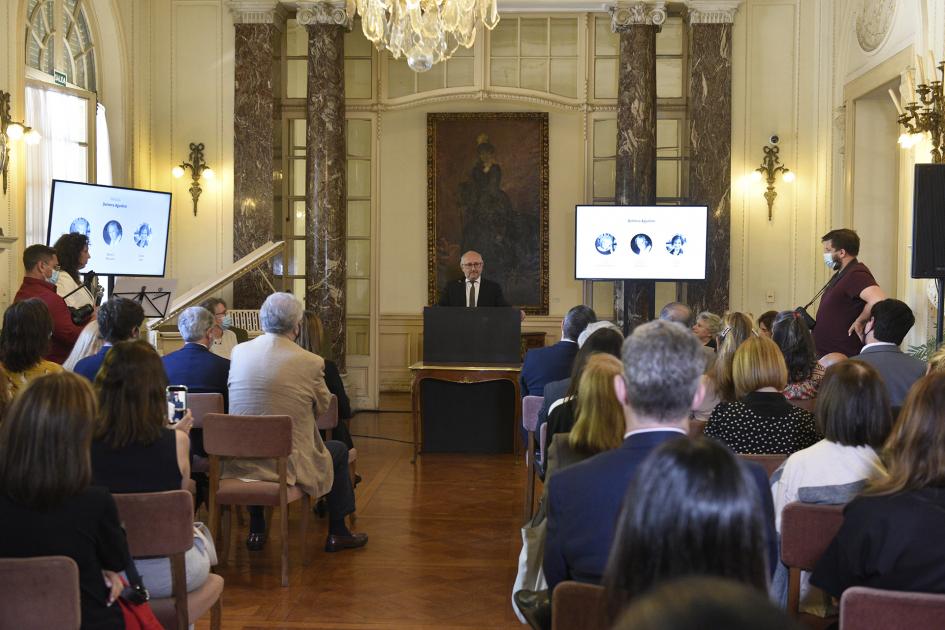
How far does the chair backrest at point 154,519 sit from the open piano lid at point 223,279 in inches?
204

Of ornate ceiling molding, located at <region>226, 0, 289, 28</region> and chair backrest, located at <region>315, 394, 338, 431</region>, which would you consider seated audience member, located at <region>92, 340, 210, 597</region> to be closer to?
chair backrest, located at <region>315, 394, 338, 431</region>

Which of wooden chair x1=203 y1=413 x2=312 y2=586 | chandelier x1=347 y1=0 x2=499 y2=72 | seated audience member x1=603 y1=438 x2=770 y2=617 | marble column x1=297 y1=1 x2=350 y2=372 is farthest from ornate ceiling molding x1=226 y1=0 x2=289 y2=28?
seated audience member x1=603 y1=438 x2=770 y2=617

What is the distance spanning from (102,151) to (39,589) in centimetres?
853

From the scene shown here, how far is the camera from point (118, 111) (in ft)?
34.7

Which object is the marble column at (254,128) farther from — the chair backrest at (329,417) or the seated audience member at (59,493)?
the seated audience member at (59,493)

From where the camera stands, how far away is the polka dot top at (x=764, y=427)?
13.6 feet

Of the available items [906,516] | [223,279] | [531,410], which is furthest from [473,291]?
[906,516]

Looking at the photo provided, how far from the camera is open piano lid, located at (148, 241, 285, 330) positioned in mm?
8945

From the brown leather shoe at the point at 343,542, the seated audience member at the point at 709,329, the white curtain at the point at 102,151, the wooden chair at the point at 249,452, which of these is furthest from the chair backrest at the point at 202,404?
the white curtain at the point at 102,151

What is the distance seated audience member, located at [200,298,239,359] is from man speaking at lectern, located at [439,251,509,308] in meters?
1.97

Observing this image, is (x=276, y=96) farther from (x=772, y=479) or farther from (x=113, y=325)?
(x=772, y=479)

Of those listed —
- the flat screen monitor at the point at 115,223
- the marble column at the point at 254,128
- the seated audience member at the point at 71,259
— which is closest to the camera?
the seated audience member at the point at 71,259

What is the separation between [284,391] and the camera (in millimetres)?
5258

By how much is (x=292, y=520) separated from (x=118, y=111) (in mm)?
5984
